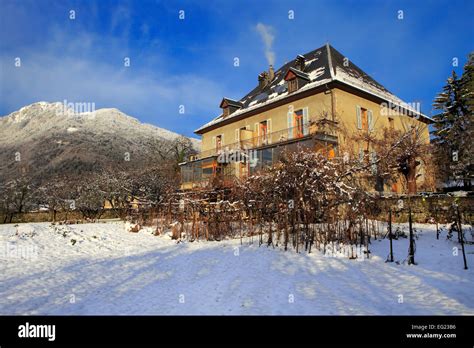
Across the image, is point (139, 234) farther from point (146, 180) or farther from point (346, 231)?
point (146, 180)

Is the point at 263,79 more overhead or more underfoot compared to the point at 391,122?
more overhead

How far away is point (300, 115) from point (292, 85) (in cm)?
238

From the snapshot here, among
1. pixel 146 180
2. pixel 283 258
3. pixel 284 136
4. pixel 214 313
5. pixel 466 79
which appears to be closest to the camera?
pixel 214 313

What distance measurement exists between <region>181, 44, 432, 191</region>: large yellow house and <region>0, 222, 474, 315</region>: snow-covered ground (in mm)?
8972

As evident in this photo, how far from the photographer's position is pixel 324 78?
62.0 ft

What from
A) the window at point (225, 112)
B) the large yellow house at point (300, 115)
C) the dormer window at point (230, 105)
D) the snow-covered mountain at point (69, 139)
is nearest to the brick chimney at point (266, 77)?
the large yellow house at point (300, 115)

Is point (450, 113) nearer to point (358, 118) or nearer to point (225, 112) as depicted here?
point (358, 118)

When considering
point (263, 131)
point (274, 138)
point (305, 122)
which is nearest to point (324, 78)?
point (305, 122)

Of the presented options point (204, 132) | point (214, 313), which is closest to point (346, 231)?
point (214, 313)

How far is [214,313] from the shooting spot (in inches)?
162

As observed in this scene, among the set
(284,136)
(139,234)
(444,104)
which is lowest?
(139,234)

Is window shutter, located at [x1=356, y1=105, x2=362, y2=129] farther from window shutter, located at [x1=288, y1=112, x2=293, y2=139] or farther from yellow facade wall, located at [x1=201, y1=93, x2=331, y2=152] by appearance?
window shutter, located at [x1=288, y1=112, x2=293, y2=139]
